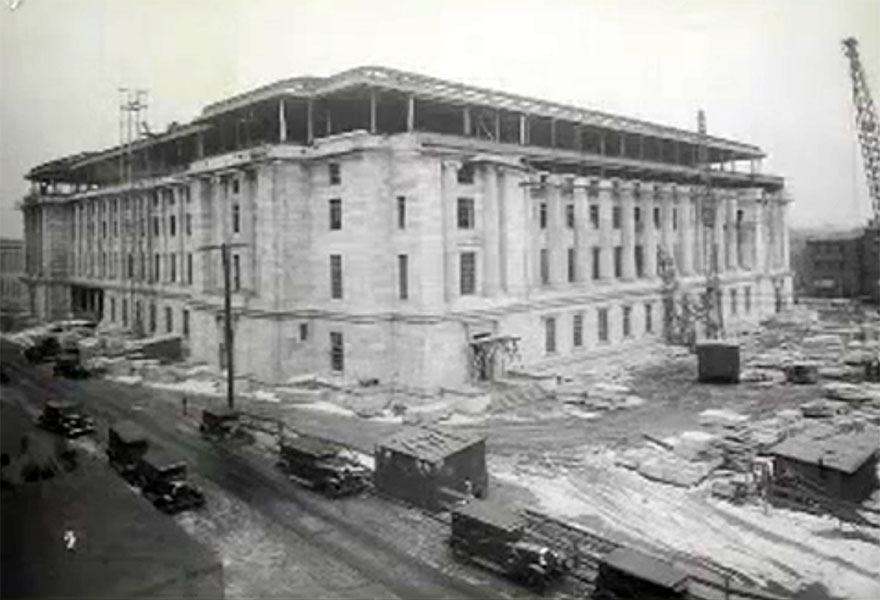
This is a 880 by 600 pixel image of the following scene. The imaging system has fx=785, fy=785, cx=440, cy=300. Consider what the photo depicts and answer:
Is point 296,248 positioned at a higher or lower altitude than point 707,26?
lower

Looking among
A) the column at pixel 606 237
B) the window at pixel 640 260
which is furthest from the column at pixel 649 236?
the column at pixel 606 237

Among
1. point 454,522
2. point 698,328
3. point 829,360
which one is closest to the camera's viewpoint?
point 454,522

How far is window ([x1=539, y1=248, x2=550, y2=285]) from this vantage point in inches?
1394

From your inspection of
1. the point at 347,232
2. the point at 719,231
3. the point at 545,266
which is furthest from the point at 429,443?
the point at 719,231

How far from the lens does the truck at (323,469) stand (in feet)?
59.2

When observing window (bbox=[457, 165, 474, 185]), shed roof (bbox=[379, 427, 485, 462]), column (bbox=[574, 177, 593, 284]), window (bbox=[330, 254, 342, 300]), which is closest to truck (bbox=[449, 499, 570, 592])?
shed roof (bbox=[379, 427, 485, 462])

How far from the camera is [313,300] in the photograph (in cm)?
2944

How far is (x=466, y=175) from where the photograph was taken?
30.2 meters

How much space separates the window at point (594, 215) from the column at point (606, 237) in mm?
156

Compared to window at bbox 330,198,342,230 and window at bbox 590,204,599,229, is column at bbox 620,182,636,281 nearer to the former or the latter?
window at bbox 590,204,599,229

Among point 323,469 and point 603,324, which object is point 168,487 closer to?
point 323,469

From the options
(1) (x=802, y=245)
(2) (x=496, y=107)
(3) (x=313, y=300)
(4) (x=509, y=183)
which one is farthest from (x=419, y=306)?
(1) (x=802, y=245)

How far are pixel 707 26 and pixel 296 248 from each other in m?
16.6

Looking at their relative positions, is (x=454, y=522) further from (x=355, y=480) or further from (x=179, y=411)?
(x=179, y=411)
